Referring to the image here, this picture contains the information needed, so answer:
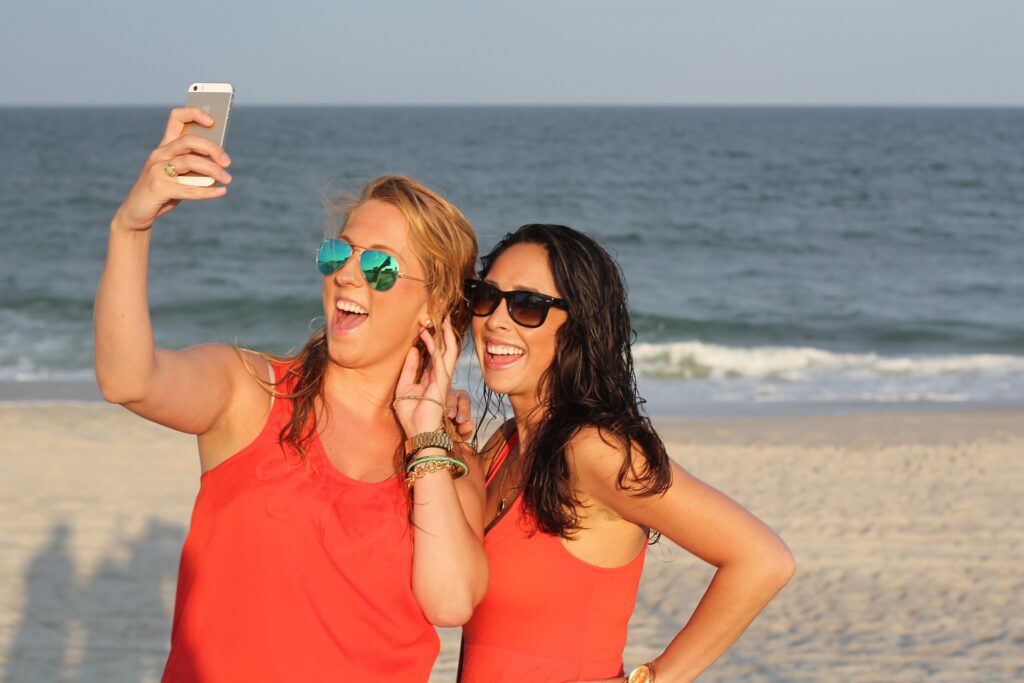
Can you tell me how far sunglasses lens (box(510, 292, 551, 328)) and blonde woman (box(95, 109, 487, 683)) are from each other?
217 mm

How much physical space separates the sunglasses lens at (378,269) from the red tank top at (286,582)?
0.42 metres

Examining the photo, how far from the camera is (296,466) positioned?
2459mm

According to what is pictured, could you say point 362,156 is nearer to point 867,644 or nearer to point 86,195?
point 86,195

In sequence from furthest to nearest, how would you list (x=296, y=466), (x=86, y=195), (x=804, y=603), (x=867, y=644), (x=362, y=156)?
(x=362, y=156) → (x=86, y=195) → (x=804, y=603) → (x=867, y=644) → (x=296, y=466)

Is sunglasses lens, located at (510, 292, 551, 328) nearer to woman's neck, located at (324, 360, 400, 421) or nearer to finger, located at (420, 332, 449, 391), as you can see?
finger, located at (420, 332, 449, 391)

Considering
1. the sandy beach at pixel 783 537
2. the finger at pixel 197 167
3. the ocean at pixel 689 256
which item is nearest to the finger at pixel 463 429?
the ocean at pixel 689 256

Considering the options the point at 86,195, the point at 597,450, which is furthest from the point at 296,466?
the point at 86,195

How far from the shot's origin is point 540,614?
9.00 feet

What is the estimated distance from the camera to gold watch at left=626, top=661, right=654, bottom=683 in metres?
2.84

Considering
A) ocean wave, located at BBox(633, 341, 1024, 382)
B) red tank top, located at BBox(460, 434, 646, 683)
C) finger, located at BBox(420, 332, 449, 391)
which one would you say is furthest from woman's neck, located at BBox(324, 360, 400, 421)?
ocean wave, located at BBox(633, 341, 1024, 382)

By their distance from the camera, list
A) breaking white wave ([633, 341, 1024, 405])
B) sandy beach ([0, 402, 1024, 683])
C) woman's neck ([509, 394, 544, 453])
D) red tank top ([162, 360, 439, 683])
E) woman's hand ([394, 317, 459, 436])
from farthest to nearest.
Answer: breaking white wave ([633, 341, 1024, 405]), sandy beach ([0, 402, 1024, 683]), woman's neck ([509, 394, 544, 453]), woman's hand ([394, 317, 459, 436]), red tank top ([162, 360, 439, 683])

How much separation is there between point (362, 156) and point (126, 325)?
54764mm

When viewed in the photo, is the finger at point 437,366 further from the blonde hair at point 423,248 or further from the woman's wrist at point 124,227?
the woman's wrist at point 124,227

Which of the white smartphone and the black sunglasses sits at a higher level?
the white smartphone
